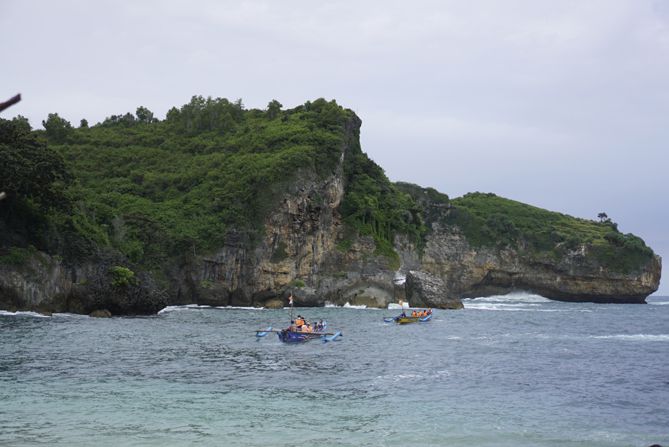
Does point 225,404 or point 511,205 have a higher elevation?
point 511,205

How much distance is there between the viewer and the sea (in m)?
20.7

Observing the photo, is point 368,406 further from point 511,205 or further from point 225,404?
point 511,205

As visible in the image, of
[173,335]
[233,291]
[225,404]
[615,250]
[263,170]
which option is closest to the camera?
[225,404]

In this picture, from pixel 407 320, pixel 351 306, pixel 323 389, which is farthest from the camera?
pixel 351 306

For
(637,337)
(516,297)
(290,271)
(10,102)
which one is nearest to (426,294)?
(290,271)

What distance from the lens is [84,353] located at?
1412 inches

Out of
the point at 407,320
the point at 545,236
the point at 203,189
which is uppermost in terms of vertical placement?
the point at 203,189

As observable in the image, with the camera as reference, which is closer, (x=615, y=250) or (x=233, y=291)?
(x=233, y=291)

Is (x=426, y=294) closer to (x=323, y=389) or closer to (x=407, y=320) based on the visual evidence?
(x=407, y=320)

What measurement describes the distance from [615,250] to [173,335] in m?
103

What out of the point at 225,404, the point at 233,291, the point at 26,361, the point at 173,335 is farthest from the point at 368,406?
the point at 233,291

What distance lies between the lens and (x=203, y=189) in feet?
316

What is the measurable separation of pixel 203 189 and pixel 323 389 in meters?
71.6

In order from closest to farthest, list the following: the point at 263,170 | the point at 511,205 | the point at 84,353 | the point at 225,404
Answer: the point at 225,404, the point at 84,353, the point at 263,170, the point at 511,205
